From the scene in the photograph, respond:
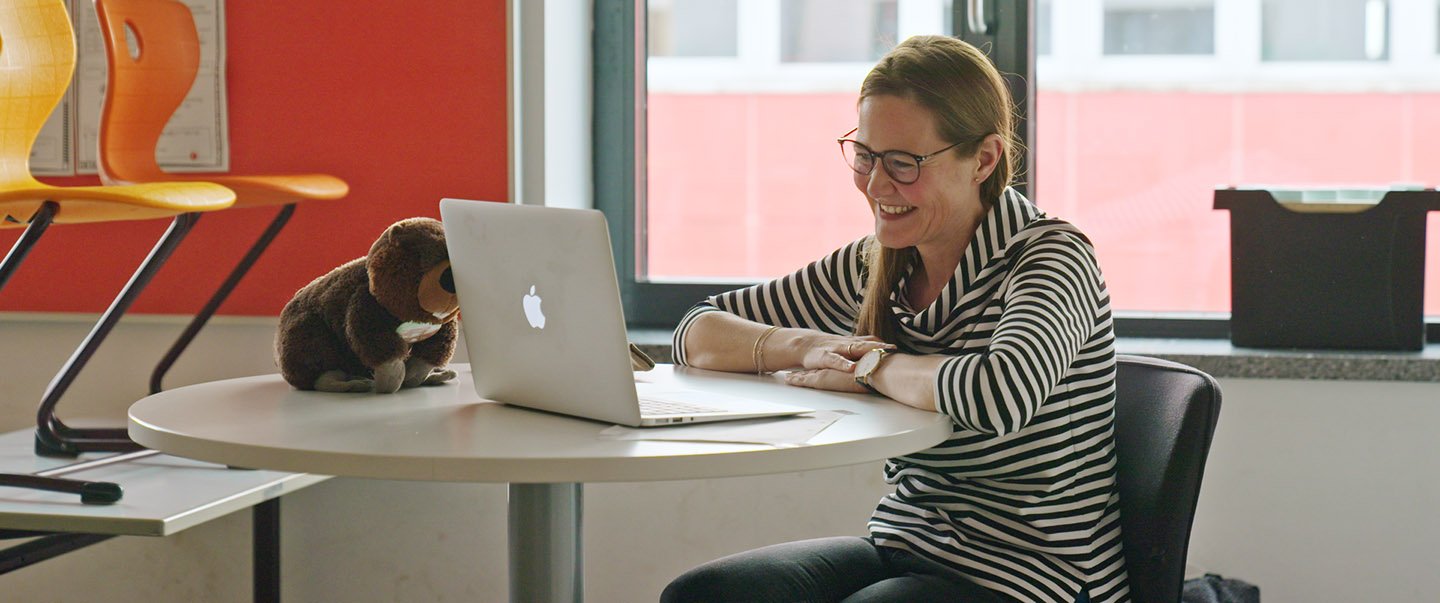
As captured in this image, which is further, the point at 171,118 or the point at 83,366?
the point at 171,118

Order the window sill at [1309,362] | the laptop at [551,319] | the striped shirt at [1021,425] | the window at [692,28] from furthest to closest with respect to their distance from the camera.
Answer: the window at [692,28] < the window sill at [1309,362] < the striped shirt at [1021,425] < the laptop at [551,319]

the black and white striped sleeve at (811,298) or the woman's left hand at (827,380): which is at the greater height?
the black and white striped sleeve at (811,298)

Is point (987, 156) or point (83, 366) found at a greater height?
point (987, 156)

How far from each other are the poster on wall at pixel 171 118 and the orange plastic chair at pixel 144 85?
425 millimetres

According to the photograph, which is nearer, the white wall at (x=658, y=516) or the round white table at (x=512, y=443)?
the round white table at (x=512, y=443)

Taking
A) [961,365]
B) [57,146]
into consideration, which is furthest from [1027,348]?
[57,146]

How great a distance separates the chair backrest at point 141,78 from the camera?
189 cm

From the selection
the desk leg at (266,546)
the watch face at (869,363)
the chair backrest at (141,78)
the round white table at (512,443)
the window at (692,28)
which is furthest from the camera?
the window at (692,28)

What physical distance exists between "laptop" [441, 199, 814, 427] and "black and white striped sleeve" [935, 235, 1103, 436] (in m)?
0.16

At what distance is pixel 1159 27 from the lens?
237cm

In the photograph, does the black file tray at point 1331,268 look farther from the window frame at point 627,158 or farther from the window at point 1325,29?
the window frame at point 627,158

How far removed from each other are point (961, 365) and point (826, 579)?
0.32 m

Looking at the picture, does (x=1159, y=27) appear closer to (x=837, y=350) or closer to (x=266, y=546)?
(x=837, y=350)

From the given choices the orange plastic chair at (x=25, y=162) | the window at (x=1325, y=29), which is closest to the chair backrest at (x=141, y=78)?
the orange plastic chair at (x=25, y=162)
